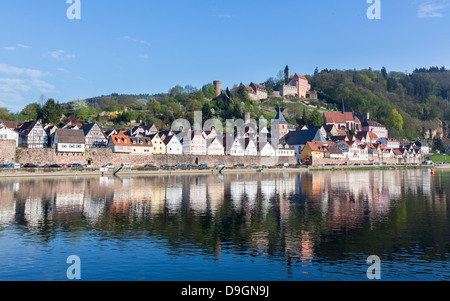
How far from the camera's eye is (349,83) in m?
175

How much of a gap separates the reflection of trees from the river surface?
0.06 meters

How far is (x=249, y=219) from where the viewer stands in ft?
68.8

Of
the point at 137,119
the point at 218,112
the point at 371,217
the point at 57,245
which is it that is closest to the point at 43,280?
the point at 57,245

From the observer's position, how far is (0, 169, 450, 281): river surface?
479 inches

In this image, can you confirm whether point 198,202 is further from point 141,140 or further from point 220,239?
point 141,140

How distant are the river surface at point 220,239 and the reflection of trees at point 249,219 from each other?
56 mm

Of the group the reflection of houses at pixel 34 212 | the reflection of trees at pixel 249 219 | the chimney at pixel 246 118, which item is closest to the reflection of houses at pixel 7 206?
the reflection of trees at pixel 249 219

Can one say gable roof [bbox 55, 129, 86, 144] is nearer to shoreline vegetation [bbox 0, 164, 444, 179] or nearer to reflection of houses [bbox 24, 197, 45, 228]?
shoreline vegetation [bbox 0, 164, 444, 179]

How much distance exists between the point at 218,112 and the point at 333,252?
107 metres

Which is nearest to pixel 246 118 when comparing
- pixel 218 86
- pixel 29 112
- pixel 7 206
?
pixel 218 86

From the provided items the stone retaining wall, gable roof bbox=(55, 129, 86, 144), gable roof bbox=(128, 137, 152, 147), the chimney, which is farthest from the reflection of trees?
the chimney

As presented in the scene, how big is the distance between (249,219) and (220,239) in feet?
16.3

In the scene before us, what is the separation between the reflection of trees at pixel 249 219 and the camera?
15461mm

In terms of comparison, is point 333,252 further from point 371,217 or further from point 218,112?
point 218,112
